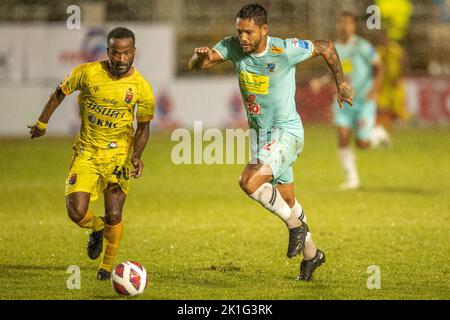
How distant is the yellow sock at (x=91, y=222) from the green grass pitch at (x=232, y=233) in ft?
1.32

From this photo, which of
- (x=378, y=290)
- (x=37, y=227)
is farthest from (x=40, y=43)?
(x=378, y=290)

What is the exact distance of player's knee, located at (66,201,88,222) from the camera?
8.35 meters

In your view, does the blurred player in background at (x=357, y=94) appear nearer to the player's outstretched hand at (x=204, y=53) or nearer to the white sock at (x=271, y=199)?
the player's outstretched hand at (x=204, y=53)

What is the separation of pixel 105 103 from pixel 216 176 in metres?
8.33

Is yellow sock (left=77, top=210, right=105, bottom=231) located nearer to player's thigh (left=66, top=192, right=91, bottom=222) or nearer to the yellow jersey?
player's thigh (left=66, top=192, right=91, bottom=222)

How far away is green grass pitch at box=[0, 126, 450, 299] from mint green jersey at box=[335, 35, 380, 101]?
152cm

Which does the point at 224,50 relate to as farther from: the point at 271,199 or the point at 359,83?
the point at 359,83

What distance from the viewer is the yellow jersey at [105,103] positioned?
27.6 feet

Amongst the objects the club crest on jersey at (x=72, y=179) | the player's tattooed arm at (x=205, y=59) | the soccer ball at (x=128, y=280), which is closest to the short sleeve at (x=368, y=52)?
the player's tattooed arm at (x=205, y=59)

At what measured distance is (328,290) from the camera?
789 cm

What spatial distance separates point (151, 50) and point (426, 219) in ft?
42.1
